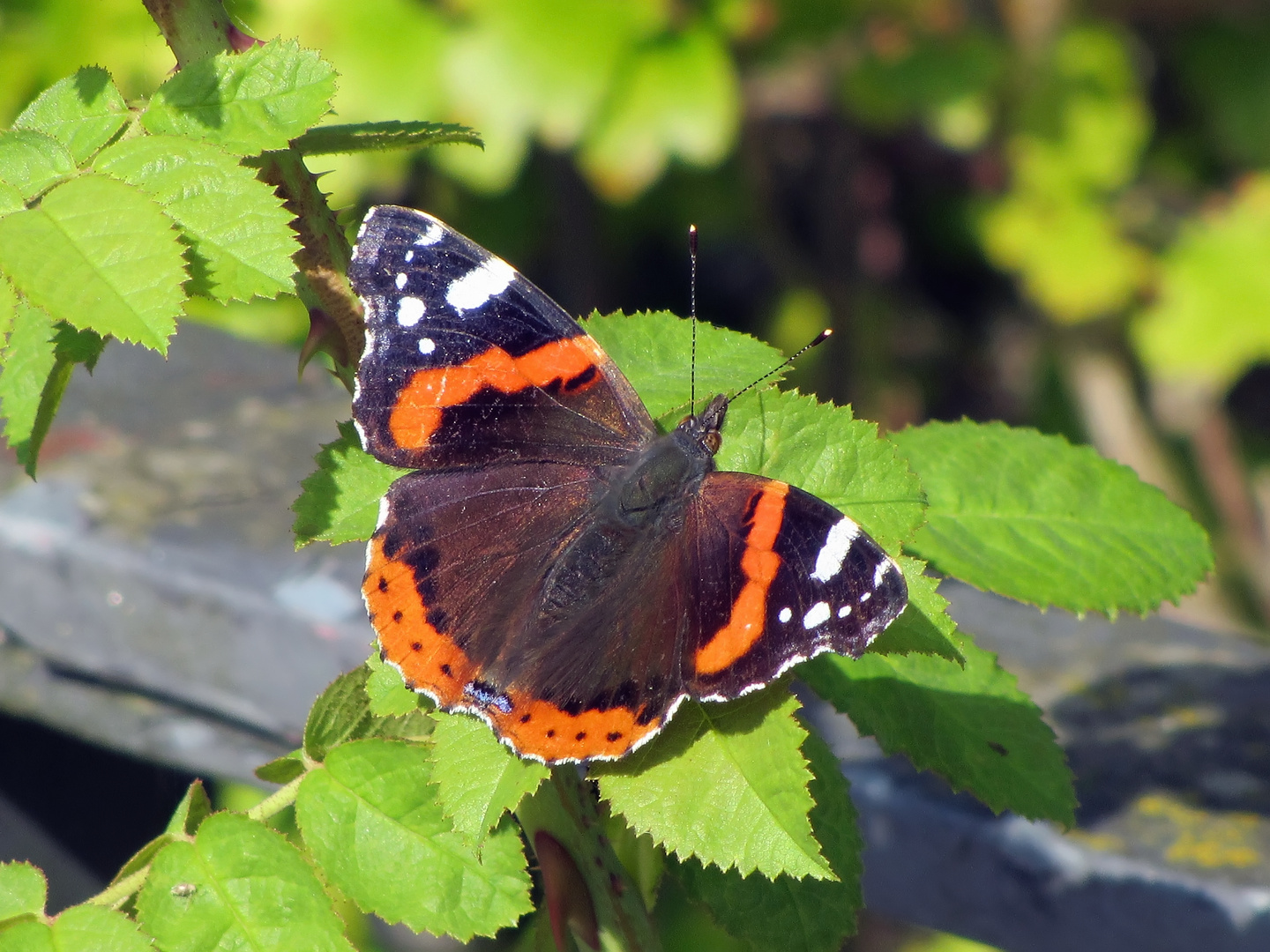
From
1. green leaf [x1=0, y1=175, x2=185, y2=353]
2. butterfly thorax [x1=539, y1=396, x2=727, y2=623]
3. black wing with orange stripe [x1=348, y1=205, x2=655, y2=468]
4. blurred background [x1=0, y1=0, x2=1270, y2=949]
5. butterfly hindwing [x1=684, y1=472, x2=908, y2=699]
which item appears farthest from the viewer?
blurred background [x1=0, y1=0, x2=1270, y2=949]

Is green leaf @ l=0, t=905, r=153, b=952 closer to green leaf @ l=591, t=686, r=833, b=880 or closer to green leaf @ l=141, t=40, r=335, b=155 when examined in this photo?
green leaf @ l=591, t=686, r=833, b=880

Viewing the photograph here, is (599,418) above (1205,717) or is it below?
above

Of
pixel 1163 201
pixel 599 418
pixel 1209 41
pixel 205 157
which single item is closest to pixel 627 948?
pixel 599 418

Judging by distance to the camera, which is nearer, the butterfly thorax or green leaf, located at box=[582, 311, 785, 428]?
green leaf, located at box=[582, 311, 785, 428]

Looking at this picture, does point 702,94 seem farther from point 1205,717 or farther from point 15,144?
point 15,144

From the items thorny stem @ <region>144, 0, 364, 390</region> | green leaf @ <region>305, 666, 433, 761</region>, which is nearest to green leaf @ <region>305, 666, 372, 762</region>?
green leaf @ <region>305, 666, 433, 761</region>
